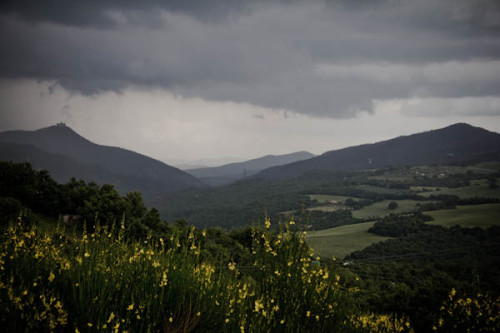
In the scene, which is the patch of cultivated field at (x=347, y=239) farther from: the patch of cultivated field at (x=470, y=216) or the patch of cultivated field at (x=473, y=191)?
the patch of cultivated field at (x=473, y=191)

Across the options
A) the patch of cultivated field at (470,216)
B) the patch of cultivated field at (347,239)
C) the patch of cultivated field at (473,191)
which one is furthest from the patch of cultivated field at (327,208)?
the patch of cultivated field at (473,191)

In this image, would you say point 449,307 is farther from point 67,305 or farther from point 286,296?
point 67,305

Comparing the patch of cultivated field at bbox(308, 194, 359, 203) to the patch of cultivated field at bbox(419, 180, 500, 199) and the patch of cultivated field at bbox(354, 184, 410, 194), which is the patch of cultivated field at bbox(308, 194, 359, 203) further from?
the patch of cultivated field at bbox(419, 180, 500, 199)

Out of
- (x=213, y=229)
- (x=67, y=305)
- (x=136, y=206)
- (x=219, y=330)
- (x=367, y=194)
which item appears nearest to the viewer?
(x=67, y=305)

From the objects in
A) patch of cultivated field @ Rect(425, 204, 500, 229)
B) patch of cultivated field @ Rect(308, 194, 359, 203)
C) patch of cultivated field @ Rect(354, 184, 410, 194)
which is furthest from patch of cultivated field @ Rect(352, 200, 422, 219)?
patch of cultivated field @ Rect(354, 184, 410, 194)

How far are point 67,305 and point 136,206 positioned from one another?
145 feet

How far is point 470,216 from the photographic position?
105875 mm

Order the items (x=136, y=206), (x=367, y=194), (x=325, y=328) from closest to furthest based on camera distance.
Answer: (x=325, y=328)
(x=136, y=206)
(x=367, y=194)

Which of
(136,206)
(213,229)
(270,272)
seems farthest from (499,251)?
(270,272)

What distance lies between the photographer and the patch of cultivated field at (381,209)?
128 metres

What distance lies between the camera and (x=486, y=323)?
6.55 m

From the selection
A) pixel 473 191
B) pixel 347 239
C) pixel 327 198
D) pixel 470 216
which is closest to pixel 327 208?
pixel 327 198

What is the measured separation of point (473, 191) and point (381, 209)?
145 feet

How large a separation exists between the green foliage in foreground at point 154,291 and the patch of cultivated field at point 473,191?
516ft
